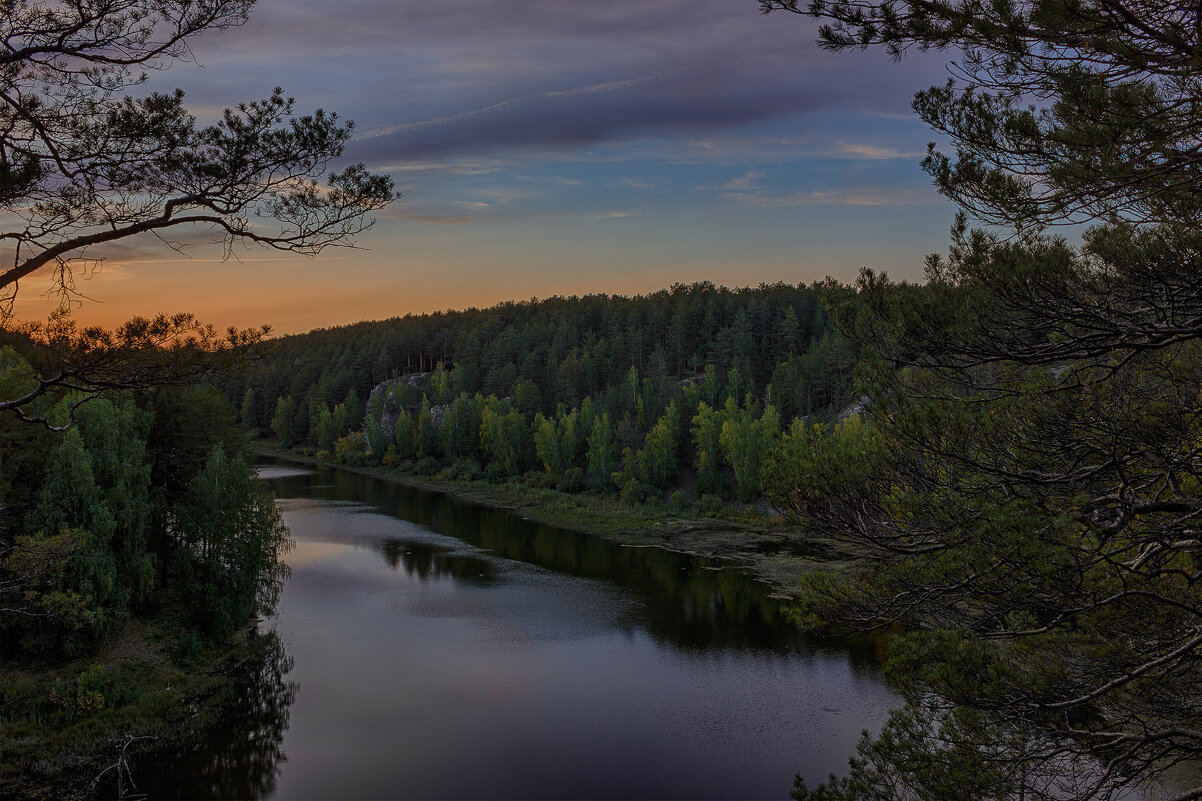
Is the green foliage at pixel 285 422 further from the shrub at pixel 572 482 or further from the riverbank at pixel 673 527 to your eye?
the shrub at pixel 572 482

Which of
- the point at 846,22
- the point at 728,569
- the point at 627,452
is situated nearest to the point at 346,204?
the point at 846,22

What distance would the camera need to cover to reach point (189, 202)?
6.22 meters

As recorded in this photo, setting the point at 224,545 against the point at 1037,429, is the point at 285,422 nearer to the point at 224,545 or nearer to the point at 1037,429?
the point at 224,545

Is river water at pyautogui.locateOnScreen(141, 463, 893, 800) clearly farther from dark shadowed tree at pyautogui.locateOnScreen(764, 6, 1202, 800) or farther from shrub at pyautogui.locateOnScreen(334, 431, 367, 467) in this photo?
shrub at pyautogui.locateOnScreen(334, 431, 367, 467)

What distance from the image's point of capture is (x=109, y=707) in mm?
14469

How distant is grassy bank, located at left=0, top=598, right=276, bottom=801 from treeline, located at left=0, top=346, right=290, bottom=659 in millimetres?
434

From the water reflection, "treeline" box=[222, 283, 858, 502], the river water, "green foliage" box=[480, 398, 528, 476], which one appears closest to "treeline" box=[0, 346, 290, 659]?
the river water

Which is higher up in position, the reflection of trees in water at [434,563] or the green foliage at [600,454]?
the green foliage at [600,454]

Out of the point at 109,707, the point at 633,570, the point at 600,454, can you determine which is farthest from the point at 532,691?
the point at 600,454

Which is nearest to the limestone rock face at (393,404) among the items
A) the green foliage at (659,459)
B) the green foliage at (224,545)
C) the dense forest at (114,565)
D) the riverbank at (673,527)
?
the riverbank at (673,527)

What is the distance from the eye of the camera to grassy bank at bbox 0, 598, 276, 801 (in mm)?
12469

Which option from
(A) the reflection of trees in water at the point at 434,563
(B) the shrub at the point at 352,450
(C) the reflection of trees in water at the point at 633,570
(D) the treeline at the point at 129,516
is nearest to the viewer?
(D) the treeline at the point at 129,516

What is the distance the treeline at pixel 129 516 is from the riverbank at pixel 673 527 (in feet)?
48.9

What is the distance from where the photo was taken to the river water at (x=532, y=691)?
12930 mm
